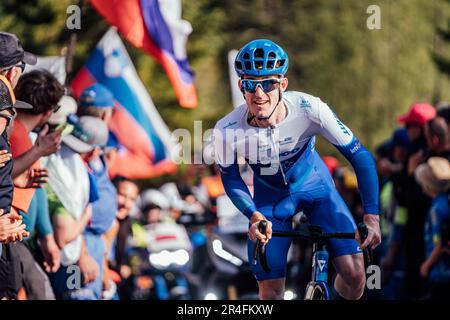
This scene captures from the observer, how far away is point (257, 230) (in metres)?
8.27

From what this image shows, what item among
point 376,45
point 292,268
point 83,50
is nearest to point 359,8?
point 376,45

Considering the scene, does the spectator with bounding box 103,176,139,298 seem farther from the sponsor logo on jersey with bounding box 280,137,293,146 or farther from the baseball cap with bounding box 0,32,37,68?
the baseball cap with bounding box 0,32,37,68

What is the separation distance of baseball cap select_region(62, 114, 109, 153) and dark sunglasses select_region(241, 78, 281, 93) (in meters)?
2.18

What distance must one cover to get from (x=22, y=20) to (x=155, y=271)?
24.7 ft

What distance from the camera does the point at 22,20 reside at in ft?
70.9

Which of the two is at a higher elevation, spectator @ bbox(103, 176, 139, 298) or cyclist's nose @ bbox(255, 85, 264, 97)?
cyclist's nose @ bbox(255, 85, 264, 97)

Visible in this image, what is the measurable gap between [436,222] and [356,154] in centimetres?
316

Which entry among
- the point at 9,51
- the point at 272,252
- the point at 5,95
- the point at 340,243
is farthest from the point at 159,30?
the point at 5,95

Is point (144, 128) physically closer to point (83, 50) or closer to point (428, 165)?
point (428, 165)

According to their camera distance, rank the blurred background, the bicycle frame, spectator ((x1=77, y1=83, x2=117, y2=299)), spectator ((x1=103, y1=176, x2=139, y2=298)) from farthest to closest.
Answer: the blurred background → spectator ((x1=103, y1=176, x2=139, y2=298)) → spectator ((x1=77, y1=83, x2=117, y2=299)) → the bicycle frame

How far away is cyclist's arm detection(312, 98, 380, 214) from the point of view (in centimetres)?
866

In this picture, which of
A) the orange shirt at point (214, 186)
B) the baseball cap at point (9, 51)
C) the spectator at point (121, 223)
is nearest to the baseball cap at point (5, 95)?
the baseball cap at point (9, 51)

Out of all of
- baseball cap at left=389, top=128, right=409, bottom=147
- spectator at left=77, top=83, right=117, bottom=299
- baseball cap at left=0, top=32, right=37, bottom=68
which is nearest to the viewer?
baseball cap at left=0, top=32, right=37, bottom=68

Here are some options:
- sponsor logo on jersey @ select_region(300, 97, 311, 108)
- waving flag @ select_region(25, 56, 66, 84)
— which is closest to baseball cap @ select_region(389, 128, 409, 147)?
waving flag @ select_region(25, 56, 66, 84)
